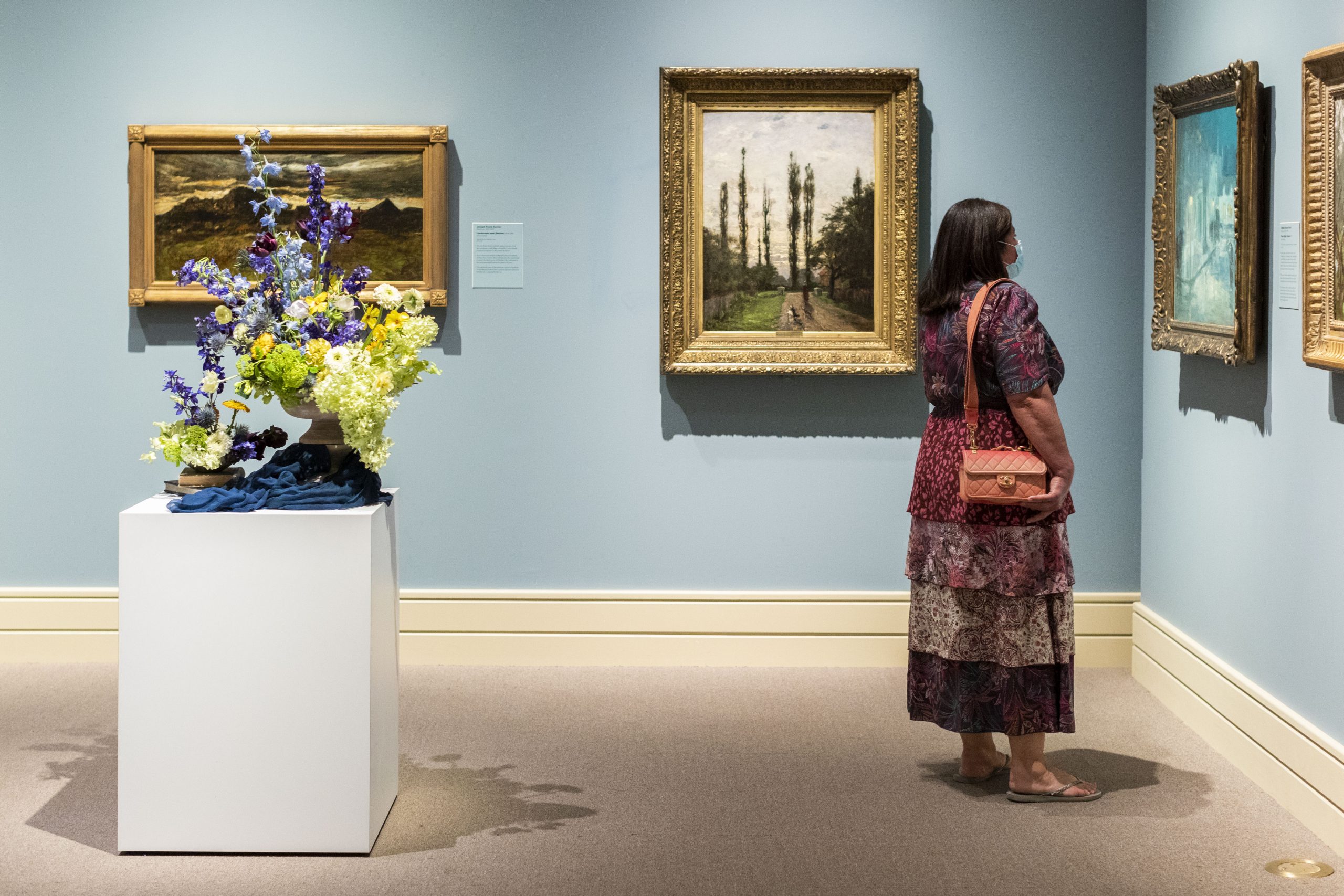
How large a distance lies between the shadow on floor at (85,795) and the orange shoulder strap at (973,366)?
2.83 metres

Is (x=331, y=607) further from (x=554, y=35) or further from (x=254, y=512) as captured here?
(x=554, y=35)

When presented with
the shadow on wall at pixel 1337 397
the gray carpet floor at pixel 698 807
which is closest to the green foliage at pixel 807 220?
the gray carpet floor at pixel 698 807

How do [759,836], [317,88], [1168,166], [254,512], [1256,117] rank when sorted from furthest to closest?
[317,88] < [1168,166] < [1256,117] < [759,836] < [254,512]

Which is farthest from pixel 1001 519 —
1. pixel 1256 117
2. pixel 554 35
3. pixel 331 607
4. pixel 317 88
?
pixel 317 88

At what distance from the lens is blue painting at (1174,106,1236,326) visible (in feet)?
16.3

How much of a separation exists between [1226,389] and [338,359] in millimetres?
3222

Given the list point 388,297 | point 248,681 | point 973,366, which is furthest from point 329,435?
point 973,366

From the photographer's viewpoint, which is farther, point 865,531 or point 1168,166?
point 865,531

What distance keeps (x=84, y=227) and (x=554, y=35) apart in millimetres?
2221

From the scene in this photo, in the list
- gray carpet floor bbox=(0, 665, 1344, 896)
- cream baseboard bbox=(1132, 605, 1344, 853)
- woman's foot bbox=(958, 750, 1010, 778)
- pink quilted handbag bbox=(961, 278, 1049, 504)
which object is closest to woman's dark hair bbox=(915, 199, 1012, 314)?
pink quilted handbag bbox=(961, 278, 1049, 504)

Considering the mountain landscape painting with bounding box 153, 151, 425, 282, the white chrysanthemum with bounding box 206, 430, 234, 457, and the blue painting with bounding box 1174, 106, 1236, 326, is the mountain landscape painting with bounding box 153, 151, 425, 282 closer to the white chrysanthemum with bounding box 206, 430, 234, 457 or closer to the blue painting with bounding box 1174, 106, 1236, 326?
the white chrysanthemum with bounding box 206, 430, 234, 457

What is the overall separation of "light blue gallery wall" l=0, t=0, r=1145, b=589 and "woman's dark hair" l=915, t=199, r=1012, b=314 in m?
1.84

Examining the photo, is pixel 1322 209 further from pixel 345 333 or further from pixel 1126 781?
pixel 345 333

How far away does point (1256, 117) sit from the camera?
4746 millimetres
